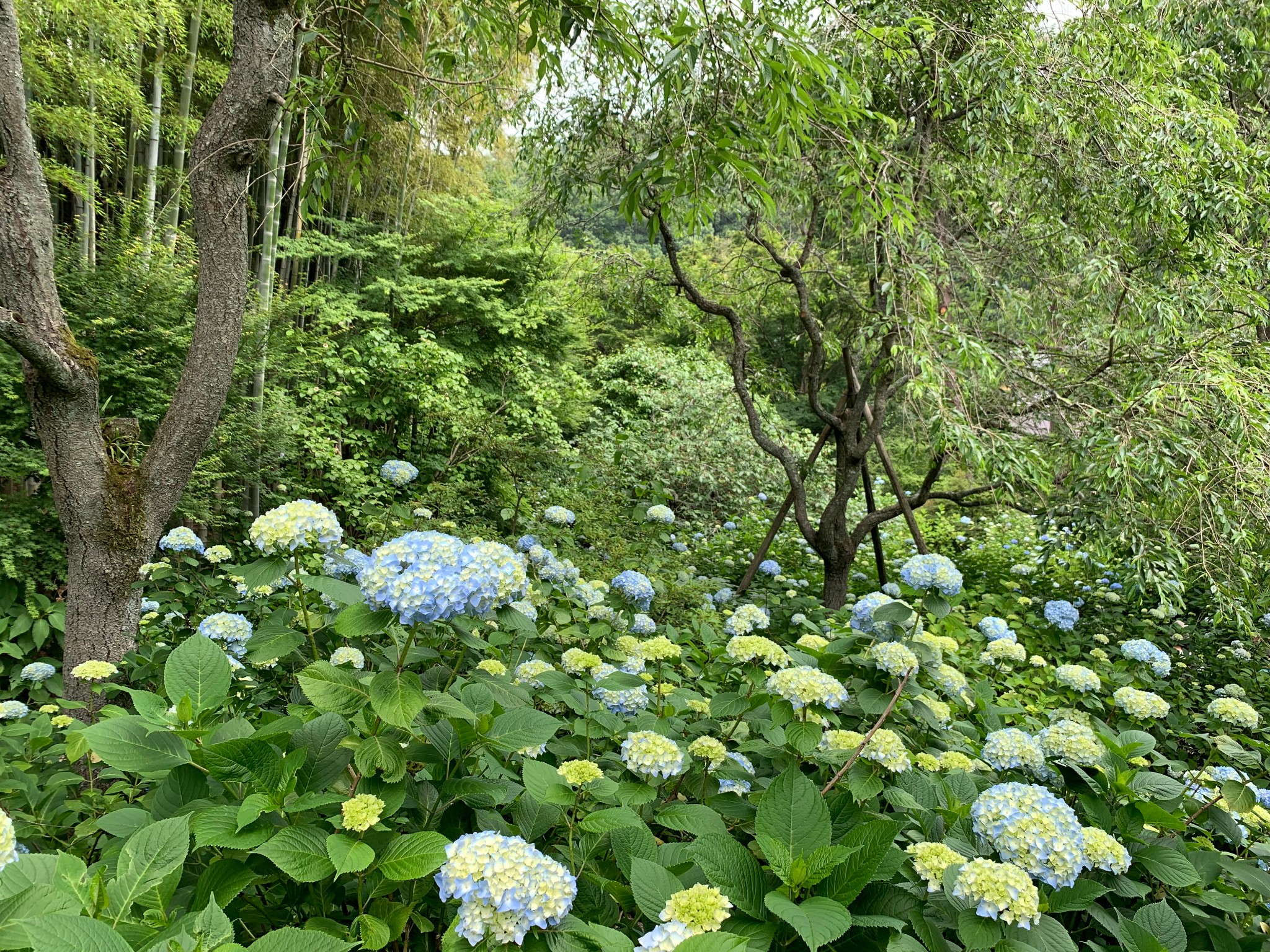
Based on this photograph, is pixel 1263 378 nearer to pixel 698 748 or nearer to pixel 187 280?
pixel 698 748

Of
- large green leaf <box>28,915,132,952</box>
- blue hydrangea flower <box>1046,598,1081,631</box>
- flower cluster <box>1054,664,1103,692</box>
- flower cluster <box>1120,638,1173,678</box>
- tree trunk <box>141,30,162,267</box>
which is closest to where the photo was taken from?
large green leaf <box>28,915,132,952</box>

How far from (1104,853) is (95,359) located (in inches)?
101

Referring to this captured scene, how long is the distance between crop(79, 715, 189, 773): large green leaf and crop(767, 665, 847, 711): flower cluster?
780 millimetres

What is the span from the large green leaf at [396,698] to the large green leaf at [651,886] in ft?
0.94

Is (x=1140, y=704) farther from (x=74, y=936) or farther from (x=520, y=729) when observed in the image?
(x=74, y=936)

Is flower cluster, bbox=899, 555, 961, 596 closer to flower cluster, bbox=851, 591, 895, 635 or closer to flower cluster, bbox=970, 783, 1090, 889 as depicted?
flower cluster, bbox=851, 591, 895, 635

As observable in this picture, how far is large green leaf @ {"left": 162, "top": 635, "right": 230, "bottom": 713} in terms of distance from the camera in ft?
2.74

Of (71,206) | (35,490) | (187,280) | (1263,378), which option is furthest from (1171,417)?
(71,206)

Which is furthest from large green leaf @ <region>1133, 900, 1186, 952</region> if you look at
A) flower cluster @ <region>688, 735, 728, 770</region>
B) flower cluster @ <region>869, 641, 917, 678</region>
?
flower cluster @ <region>688, 735, 728, 770</region>

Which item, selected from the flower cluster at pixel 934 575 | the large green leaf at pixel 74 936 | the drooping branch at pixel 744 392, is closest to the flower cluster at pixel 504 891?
the large green leaf at pixel 74 936

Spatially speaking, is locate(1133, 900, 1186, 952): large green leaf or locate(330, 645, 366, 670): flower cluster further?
locate(330, 645, 366, 670): flower cluster

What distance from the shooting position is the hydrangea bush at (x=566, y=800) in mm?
675

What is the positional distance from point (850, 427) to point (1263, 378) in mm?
1710

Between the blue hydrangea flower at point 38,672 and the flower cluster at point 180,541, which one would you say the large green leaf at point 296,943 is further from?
the blue hydrangea flower at point 38,672
